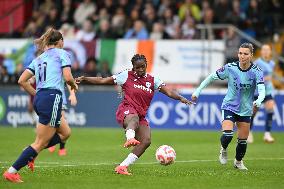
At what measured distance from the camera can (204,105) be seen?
27516 millimetres

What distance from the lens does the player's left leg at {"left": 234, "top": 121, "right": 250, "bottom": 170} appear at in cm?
1552

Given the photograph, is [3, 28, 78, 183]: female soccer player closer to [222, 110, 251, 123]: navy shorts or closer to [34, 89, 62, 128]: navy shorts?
[34, 89, 62, 128]: navy shorts

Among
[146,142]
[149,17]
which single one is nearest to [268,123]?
[149,17]

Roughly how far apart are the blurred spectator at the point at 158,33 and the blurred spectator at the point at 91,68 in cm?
228

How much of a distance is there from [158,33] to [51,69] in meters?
16.6

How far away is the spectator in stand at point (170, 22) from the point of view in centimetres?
2986

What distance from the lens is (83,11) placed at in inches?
1265

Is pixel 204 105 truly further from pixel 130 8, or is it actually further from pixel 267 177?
pixel 267 177

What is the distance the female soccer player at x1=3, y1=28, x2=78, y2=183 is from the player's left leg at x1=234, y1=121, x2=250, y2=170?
149 inches

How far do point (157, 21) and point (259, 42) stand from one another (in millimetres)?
3801

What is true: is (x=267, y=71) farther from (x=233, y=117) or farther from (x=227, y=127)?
(x=227, y=127)

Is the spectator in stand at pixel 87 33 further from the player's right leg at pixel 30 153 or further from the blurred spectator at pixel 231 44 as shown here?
the player's right leg at pixel 30 153

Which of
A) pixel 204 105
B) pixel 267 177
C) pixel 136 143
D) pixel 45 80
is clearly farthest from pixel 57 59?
pixel 204 105

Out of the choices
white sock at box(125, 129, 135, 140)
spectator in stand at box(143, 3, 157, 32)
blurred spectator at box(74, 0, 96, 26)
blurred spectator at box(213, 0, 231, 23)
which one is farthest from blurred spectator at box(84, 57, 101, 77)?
white sock at box(125, 129, 135, 140)
